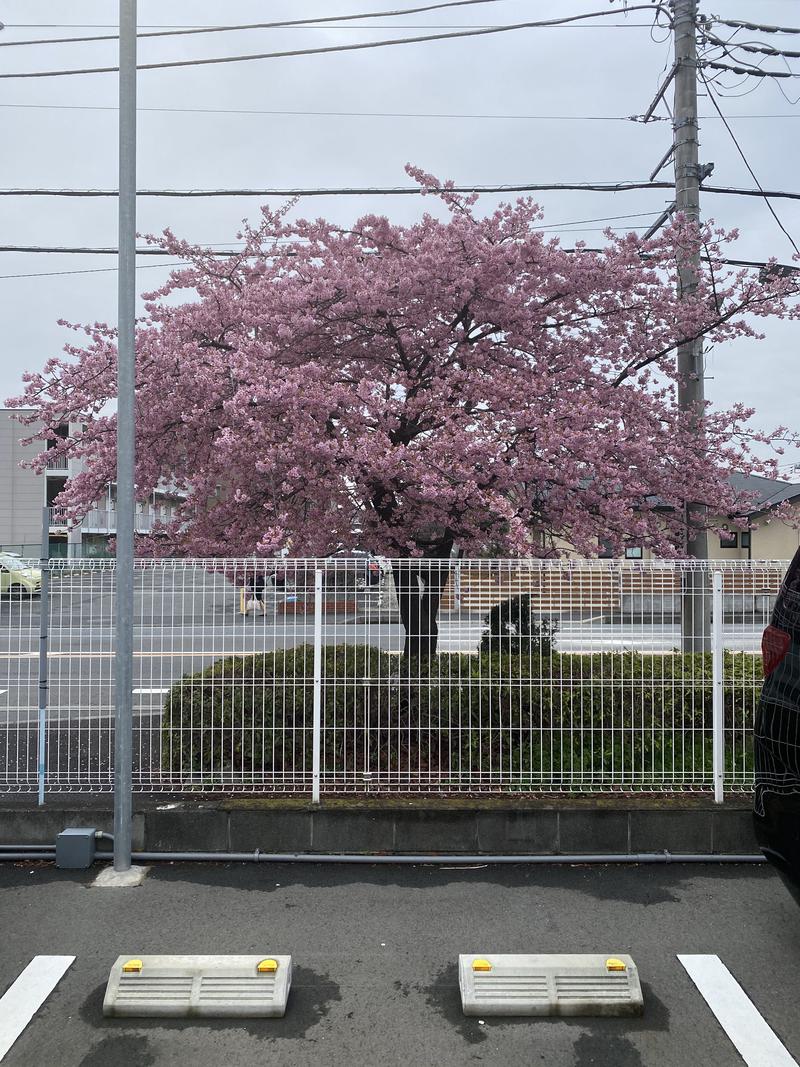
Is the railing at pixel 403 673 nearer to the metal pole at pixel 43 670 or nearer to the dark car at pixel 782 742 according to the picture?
the metal pole at pixel 43 670

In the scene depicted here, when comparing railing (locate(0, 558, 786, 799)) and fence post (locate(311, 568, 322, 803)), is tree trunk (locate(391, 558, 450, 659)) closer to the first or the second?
railing (locate(0, 558, 786, 799))

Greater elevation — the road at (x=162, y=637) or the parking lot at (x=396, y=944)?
the road at (x=162, y=637)

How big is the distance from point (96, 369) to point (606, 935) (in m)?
6.25

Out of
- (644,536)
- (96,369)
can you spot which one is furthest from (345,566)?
(96,369)

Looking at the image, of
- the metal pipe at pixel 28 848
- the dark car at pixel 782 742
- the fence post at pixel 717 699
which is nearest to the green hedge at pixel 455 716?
the fence post at pixel 717 699

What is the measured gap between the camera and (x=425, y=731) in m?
5.39

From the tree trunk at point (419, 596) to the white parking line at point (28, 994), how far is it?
2648mm

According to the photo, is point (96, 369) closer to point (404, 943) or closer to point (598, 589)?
point (598, 589)

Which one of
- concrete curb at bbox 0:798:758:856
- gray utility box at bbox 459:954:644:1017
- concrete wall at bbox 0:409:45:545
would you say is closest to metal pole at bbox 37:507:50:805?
concrete curb at bbox 0:798:758:856

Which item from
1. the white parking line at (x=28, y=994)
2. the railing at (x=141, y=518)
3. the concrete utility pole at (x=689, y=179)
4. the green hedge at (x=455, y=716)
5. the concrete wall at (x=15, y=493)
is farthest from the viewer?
the concrete wall at (x=15, y=493)

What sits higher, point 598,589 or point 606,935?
point 598,589

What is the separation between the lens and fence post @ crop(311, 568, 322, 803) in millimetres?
5078

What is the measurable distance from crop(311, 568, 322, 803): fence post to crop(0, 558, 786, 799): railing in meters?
0.02

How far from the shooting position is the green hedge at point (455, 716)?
17.0ft
